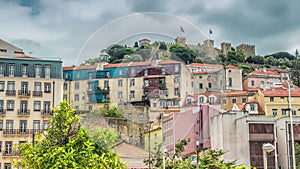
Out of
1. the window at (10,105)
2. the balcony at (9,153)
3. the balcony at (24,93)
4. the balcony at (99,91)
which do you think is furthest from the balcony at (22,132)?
the balcony at (99,91)

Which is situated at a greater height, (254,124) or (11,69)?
(11,69)

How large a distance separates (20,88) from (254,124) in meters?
16.4

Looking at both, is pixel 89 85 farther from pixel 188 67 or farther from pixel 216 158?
pixel 216 158

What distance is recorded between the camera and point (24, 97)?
33156 millimetres

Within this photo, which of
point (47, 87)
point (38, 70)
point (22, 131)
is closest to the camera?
point (22, 131)

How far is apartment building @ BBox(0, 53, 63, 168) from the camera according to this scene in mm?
31906

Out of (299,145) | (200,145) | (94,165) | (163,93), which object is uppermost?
(163,93)

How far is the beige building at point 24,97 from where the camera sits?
105ft

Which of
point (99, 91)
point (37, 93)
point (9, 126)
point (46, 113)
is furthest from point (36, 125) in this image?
point (99, 91)

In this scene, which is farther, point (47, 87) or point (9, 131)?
point (47, 87)

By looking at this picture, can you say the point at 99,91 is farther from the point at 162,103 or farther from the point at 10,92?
the point at 10,92

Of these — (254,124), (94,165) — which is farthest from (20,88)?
(94,165)

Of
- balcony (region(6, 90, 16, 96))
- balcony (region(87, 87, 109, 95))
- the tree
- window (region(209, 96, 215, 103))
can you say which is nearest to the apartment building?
balcony (region(6, 90, 16, 96))

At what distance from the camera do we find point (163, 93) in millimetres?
4344
